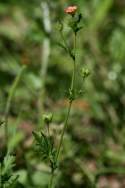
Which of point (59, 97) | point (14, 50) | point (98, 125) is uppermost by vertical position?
point (14, 50)

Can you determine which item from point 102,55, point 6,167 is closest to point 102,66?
point 102,55

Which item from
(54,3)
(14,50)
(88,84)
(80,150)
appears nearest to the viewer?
(80,150)

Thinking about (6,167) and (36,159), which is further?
(36,159)

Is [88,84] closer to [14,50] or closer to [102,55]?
[102,55]

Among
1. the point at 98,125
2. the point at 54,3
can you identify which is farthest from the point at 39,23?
the point at 98,125

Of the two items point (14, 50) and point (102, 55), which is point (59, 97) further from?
point (14, 50)

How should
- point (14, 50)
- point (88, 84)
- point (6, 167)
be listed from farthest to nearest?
1. point (14, 50)
2. point (88, 84)
3. point (6, 167)

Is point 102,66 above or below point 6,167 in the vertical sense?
above
